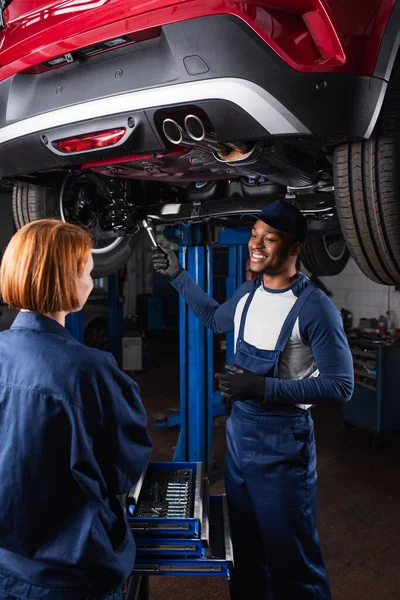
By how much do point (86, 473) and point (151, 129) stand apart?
3.28 feet

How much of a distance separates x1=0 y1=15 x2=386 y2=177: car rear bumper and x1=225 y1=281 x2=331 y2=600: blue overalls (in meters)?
0.75

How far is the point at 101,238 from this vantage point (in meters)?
2.78

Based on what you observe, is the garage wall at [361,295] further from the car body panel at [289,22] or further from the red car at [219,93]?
the car body panel at [289,22]

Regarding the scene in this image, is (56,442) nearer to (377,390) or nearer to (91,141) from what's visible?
(91,141)

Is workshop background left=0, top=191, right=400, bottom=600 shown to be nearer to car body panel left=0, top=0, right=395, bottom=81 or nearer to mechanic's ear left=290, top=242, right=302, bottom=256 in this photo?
mechanic's ear left=290, top=242, right=302, bottom=256

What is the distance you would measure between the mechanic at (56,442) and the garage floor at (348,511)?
57.9 inches

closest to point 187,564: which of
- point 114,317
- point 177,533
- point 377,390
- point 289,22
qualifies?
point 177,533

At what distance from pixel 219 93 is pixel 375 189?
0.54 metres

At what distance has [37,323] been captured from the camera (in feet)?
3.50

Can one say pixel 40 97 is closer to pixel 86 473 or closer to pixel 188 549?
pixel 86 473

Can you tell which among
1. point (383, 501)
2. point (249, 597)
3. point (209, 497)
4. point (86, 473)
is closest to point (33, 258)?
point (86, 473)

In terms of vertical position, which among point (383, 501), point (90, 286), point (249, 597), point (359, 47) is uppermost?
point (359, 47)

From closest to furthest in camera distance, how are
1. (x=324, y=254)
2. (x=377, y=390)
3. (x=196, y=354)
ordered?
1. (x=196, y=354)
2. (x=324, y=254)
3. (x=377, y=390)

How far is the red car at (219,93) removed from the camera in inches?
48.5
